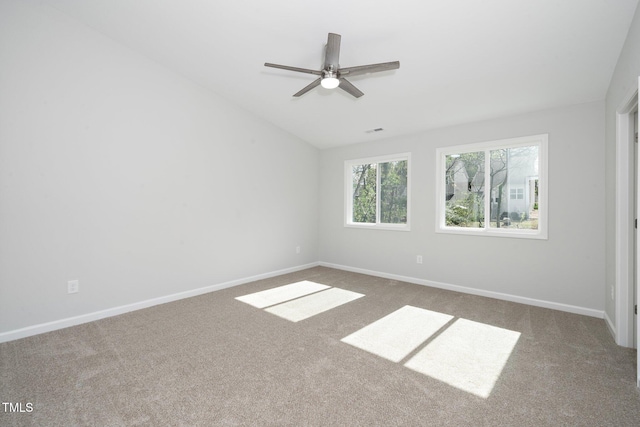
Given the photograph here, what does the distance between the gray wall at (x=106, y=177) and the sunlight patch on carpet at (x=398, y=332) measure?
247 cm

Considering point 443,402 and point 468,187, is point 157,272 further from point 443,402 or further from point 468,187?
point 468,187

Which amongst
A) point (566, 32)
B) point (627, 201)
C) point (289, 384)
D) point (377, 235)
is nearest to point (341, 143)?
point (377, 235)

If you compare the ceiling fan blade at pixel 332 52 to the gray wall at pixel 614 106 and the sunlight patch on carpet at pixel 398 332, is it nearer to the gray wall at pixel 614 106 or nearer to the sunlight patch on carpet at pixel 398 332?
the gray wall at pixel 614 106

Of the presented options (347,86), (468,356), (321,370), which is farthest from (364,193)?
(321,370)

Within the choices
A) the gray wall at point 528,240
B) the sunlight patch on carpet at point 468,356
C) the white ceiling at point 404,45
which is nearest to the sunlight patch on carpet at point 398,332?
the sunlight patch on carpet at point 468,356

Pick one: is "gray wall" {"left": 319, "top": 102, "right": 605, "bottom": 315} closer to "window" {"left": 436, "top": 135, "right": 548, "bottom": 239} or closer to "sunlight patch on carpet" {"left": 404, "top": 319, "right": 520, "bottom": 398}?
"window" {"left": 436, "top": 135, "right": 548, "bottom": 239}

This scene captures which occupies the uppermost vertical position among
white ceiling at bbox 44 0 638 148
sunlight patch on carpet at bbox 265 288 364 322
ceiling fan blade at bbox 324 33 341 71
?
white ceiling at bbox 44 0 638 148

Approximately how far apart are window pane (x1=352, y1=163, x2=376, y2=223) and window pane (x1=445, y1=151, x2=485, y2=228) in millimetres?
1336

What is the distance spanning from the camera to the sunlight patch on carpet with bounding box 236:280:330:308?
12.4 feet

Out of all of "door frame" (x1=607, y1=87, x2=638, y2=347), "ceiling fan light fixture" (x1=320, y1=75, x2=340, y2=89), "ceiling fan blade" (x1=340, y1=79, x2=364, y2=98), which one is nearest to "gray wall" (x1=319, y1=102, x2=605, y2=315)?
"door frame" (x1=607, y1=87, x2=638, y2=347)

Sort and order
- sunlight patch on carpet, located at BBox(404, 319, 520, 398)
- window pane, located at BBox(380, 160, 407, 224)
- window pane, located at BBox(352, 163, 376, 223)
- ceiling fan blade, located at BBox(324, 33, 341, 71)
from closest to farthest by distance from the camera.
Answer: sunlight patch on carpet, located at BBox(404, 319, 520, 398) → ceiling fan blade, located at BBox(324, 33, 341, 71) → window pane, located at BBox(380, 160, 407, 224) → window pane, located at BBox(352, 163, 376, 223)

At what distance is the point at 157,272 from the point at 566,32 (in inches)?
189

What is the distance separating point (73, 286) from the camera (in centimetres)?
307

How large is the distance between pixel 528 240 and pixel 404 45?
9.08 feet
